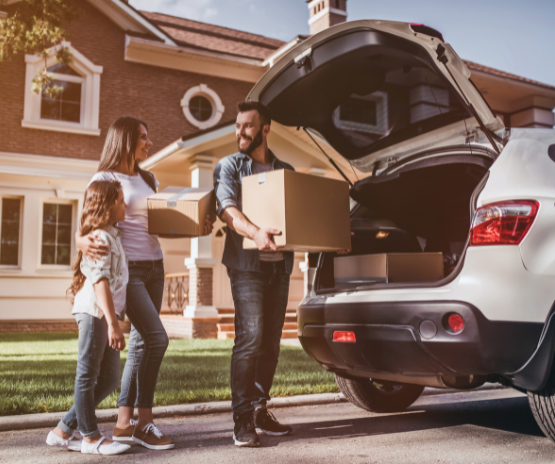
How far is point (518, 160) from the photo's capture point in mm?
3420

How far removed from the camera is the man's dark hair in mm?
4082

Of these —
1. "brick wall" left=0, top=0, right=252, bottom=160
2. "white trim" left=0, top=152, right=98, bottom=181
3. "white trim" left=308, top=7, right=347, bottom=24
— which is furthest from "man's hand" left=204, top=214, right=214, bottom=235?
"white trim" left=308, top=7, right=347, bottom=24

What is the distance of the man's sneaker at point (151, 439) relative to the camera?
12.3 feet

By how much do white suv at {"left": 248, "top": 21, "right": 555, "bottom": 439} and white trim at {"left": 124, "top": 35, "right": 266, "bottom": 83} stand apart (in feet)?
37.5

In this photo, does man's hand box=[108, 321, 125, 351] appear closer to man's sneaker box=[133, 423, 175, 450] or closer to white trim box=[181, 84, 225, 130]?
man's sneaker box=[133, 423, 175, 450]

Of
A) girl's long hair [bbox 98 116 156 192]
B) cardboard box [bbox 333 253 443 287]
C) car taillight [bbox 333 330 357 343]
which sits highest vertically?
girl's long hair [bbox 98 116 156 192]

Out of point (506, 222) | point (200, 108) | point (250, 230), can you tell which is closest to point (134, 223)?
point (250, 230)

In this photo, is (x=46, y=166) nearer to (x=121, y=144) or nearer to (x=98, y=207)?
(x=121, y=144)

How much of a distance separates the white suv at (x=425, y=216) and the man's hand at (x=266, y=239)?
622 mm

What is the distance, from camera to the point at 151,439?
3.75 meters

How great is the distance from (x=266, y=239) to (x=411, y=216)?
1.73 meters

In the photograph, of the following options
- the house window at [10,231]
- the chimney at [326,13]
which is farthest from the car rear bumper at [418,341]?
the chimney at [326,13]

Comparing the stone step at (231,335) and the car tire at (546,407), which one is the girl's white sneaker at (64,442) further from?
the stone step at (231,335)

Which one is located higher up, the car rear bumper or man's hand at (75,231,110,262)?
man's hand at (75,231,110,262)
